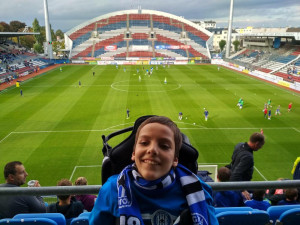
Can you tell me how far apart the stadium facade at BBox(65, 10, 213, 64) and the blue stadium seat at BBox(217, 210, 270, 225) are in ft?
235

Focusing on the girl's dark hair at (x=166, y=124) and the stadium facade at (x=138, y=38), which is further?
the stadium facade at (x=138, y=38)

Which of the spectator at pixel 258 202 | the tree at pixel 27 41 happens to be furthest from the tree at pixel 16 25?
the spectator at pixel 258 202

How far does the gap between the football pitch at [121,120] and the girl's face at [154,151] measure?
43.1 feet

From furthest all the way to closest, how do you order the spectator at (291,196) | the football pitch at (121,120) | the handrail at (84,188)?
the football pitch at (121,120) < the spectator at (291,196) < the handrail at (84,188)

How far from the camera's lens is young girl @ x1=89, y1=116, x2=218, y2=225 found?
193 centimetres

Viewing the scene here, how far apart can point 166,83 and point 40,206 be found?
1533 inches

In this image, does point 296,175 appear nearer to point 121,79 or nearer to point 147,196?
point 147,196

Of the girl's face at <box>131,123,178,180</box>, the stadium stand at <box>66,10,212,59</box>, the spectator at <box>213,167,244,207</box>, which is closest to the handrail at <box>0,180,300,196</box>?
the girl's face at <box>131,123,178,180</box>

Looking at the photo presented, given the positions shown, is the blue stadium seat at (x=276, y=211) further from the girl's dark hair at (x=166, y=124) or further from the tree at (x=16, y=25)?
the tree at (x=16, y=25)

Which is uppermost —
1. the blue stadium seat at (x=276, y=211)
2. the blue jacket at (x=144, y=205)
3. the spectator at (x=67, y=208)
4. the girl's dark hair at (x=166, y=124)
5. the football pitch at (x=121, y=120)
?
the girl's dark hair at (x=166, y=124)

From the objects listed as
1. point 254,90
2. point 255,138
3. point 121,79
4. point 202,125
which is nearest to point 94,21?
point 121,79

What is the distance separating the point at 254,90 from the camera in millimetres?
37875

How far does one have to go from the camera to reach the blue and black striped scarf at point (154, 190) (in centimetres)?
187

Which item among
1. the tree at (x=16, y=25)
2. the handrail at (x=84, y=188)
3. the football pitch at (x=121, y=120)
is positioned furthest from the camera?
the tree at (x=16, y=25)
